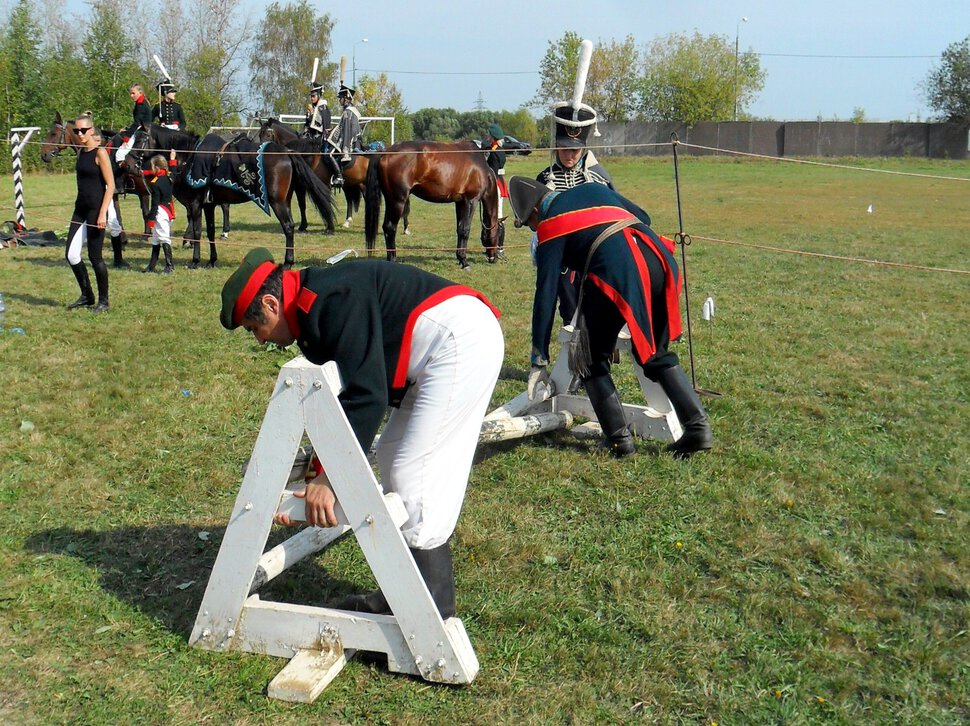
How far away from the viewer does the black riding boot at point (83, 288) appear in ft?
31.1

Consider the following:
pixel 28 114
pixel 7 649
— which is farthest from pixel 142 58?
pixel 7 649

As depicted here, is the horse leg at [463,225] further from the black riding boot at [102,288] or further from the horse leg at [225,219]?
the black riding boot at [102,288]

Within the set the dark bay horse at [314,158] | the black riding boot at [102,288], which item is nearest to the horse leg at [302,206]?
the dark bay horse at [314,158]

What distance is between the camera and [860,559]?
436 cm

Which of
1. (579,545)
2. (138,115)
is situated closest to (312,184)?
(138,115)

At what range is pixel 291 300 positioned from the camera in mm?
3232

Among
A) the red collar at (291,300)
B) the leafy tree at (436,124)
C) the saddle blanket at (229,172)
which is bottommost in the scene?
the red collar at (291,300)

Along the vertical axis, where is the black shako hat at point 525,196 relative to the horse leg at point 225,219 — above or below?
above

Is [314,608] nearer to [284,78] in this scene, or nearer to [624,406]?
[624,406]

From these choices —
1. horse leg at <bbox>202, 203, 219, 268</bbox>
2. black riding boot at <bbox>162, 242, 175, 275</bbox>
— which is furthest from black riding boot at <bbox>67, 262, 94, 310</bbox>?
horse leg at <bbox>202, 203, 219, 268</bbox>

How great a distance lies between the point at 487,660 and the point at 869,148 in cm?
5468

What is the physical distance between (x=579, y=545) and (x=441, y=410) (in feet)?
4.86

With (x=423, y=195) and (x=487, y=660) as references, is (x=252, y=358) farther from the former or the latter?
(x=423, y=195)

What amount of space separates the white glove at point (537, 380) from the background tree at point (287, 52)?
55.4 metres
